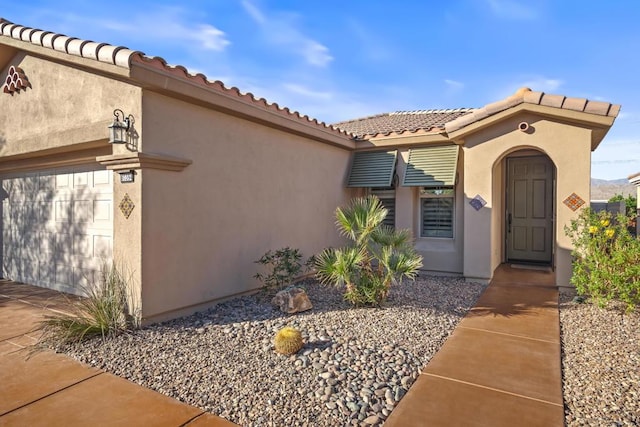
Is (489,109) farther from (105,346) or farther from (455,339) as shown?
(105,346)

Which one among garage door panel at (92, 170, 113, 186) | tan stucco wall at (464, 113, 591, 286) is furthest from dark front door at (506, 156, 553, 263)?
garage door panel at (92, 170, 113, 186)

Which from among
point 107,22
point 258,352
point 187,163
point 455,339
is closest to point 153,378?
point 258,352

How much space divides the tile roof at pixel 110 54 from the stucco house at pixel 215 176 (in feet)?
0.10

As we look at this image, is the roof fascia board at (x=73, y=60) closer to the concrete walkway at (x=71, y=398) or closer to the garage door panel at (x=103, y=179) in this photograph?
the garage door panel at (x=103, y=179)

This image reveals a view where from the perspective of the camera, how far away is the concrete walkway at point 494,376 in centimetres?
354

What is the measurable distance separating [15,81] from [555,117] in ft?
39.7

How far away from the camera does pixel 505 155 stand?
9234mm

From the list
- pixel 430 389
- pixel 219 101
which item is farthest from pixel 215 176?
pixel 430 389

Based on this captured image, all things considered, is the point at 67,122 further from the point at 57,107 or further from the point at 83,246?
the point at 83,246

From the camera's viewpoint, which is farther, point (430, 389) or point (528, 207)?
point (528, 207)

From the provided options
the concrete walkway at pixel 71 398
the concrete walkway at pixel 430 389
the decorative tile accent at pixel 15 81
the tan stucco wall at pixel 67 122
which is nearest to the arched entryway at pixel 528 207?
the concrete walkway at pixel 430 389

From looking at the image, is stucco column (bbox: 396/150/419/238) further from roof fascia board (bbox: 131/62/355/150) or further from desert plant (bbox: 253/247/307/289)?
desert plant (bbox: 253/247/307/289)

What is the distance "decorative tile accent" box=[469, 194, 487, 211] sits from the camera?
9.23 metres

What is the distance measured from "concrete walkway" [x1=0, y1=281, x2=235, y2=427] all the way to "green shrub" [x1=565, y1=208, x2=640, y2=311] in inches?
265
